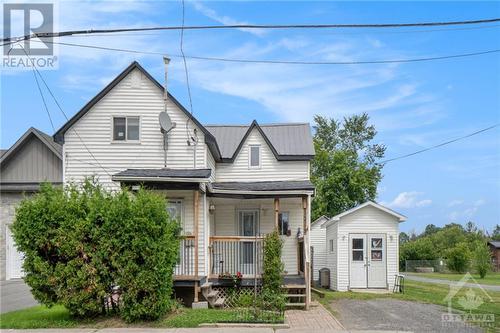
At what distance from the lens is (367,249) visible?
2452cm

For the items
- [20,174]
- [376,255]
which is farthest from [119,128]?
[376,255]

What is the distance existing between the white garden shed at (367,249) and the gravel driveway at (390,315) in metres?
4.90

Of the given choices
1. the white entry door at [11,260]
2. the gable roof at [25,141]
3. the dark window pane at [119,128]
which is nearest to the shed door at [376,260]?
the dark window pane at [119,128]

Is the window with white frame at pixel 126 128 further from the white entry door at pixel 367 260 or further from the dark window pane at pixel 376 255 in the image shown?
the dark window pane at pixel 376 255

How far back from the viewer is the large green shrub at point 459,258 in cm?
4775

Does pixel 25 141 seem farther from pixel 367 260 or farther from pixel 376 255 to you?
pixel 376 255

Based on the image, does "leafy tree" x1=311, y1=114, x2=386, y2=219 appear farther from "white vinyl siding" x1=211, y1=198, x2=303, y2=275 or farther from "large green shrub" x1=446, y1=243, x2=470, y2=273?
"white vinyl siding" x1=211, y1=198, x2=303, y2=275

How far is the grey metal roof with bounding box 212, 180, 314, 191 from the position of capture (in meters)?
17.9

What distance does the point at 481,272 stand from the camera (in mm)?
41750

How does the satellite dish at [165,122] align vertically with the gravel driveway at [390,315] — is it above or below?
above

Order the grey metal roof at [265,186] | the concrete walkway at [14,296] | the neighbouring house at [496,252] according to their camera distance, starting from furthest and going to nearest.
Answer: the neighbouring house at [496,252] → the grey metal roof at [265,186] → the concrete walkway at [14,296]

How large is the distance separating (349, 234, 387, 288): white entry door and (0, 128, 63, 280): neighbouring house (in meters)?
13.5

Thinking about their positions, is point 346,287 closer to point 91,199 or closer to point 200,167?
point 200,167

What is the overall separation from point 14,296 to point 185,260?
632 cm
